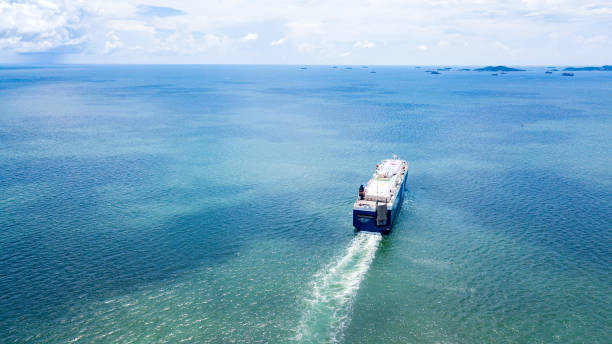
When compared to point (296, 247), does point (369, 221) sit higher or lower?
higher

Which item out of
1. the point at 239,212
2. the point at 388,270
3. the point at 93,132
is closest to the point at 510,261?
the point at 388,270

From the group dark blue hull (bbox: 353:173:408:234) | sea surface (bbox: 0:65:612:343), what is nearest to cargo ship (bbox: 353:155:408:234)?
dark blue hull (bbox: 353:173:408:234)

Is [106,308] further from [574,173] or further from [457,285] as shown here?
[574,173]

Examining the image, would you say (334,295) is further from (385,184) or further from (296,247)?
(385,184)

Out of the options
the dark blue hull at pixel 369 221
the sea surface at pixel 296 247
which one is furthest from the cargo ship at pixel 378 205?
the sea surface at pixel 296 247

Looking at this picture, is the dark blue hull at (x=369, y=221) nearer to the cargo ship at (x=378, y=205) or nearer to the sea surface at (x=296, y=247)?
the cargo ship at (x=378, y=205)

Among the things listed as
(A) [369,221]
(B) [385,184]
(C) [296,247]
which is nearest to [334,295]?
(C) [296,247]
